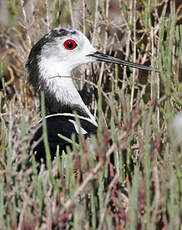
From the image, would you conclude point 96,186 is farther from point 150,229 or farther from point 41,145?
point 41,145

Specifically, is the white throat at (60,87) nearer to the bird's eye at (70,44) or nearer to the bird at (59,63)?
the bird at (59,63)

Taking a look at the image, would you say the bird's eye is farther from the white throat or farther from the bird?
the white throat

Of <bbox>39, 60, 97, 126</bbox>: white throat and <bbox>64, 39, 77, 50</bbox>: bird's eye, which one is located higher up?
<bbox>64, 39, 77, 50</bbox>: bird's eye

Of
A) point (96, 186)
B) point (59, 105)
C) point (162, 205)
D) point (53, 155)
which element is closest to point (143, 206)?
point (162, 205)

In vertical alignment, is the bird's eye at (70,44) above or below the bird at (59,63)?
above

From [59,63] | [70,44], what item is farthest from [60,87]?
[70,44]

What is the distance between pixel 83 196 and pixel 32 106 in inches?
62.9

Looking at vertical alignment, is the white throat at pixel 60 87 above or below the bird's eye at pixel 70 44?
below

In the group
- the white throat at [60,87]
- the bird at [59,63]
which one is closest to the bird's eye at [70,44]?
the bird at [59,63]

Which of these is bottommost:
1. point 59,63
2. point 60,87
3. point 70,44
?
point 60,87

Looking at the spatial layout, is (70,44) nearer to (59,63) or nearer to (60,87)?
(59,63)

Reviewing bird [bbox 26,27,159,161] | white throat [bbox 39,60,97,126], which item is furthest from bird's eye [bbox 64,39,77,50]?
white throat [bbox 39,60,97,126]

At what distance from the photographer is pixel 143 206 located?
156 centimetres

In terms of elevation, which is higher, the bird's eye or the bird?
the bird's eye
